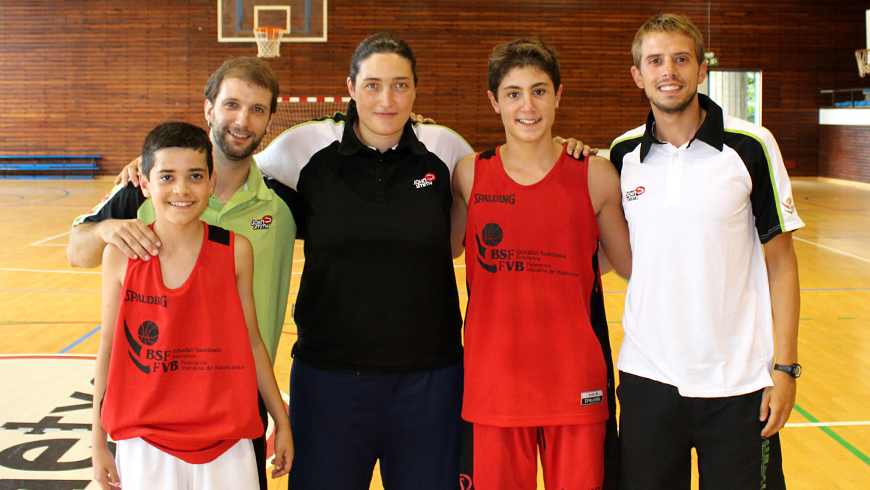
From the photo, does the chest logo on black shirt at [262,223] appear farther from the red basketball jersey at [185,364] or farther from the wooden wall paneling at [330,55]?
the wooden wall paneling at [330,55]

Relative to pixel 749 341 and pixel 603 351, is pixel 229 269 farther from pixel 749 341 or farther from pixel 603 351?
pixel 749 341

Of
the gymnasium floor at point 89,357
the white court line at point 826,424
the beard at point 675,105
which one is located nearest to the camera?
the beard at point 675,105

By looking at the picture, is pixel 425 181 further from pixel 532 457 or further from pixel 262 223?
pixel 532 457

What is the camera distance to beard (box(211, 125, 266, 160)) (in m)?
2.18

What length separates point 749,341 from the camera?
2.00 meters

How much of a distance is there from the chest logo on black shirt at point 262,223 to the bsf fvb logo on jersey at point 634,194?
119 cm

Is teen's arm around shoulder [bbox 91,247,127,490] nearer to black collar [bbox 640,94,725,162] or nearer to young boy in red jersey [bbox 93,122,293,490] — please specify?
young boy in red jersey [bbox 93,122,293,490]

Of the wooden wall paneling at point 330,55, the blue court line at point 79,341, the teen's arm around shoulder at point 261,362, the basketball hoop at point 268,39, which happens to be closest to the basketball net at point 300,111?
the wooden wall paneling at point 330,55

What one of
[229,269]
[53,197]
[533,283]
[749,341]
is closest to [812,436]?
[749,341]

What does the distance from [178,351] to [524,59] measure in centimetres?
140

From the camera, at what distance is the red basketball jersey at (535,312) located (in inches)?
82.0

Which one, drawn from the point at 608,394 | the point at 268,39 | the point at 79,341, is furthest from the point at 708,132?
the point at 268,39

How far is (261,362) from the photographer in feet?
6.57

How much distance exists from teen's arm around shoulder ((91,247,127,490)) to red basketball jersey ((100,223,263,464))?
0.04m
